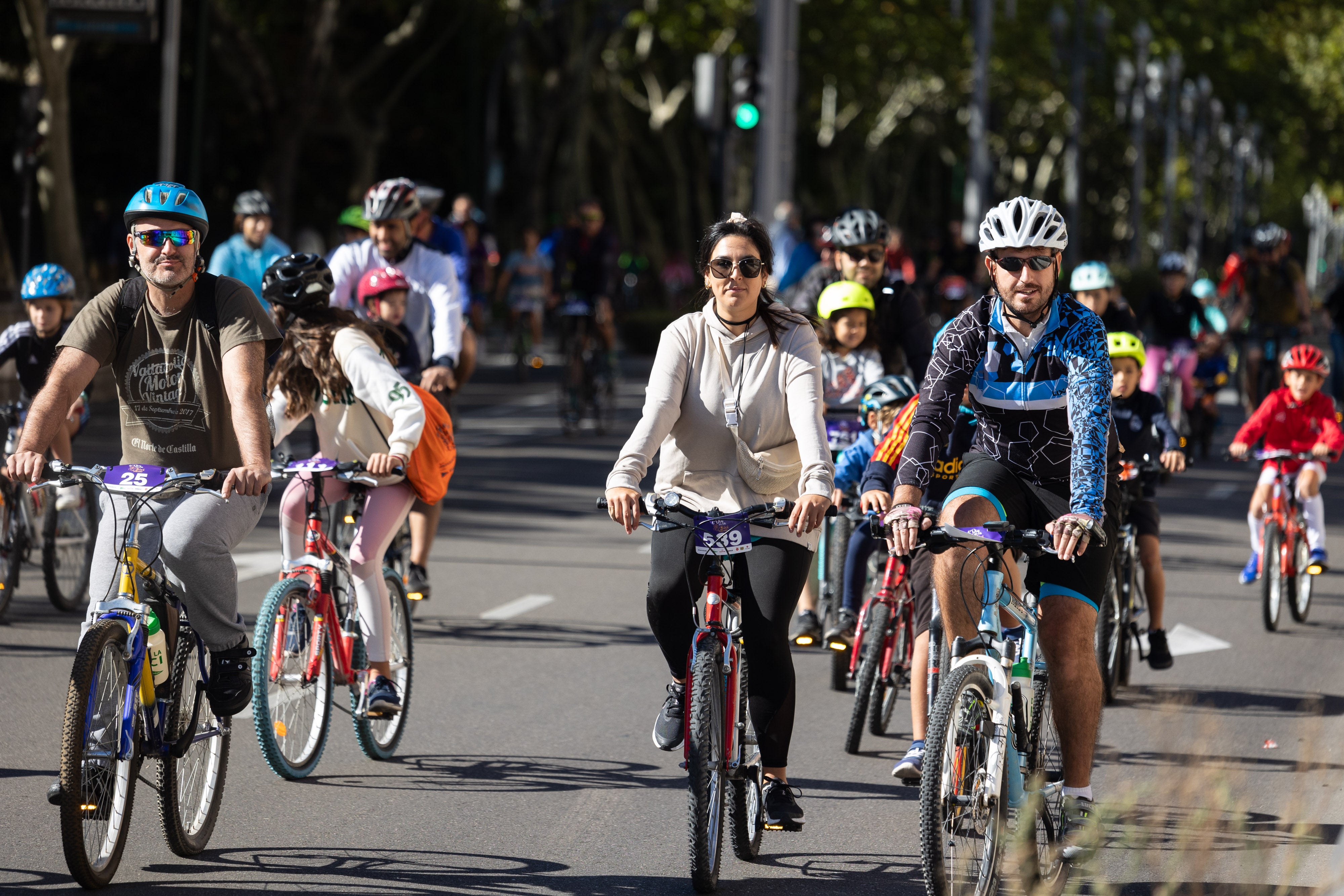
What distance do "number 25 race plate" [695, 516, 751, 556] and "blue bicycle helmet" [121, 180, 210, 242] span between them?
151 centimetres

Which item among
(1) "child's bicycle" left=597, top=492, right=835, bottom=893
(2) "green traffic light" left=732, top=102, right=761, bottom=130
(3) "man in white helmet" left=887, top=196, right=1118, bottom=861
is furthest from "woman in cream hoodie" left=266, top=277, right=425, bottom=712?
(2) "green traffic light" left=732, top=102, right=761, bottom=130

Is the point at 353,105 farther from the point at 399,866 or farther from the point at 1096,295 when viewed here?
the point at 399,866

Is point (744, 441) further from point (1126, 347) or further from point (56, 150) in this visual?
point (56, 150)

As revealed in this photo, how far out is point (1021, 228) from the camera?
5082 mm

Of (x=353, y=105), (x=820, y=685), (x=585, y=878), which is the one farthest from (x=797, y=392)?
(x=353, y=105)

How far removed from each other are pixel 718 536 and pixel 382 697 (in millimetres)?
1754

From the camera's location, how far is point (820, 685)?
8117mm

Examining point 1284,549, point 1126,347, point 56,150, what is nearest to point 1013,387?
point 1126,347

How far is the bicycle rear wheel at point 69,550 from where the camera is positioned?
30.0 ft

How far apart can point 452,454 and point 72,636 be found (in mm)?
2592

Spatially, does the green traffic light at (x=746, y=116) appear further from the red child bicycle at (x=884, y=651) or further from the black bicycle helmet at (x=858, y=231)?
the red child bicycle at (x=884, y=651)

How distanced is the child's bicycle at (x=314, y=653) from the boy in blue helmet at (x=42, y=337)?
2910 mm

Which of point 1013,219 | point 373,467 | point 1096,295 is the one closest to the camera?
point 1013,219

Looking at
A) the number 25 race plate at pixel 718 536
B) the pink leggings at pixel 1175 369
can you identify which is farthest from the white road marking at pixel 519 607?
the pink leggings at pixel 1175 369
